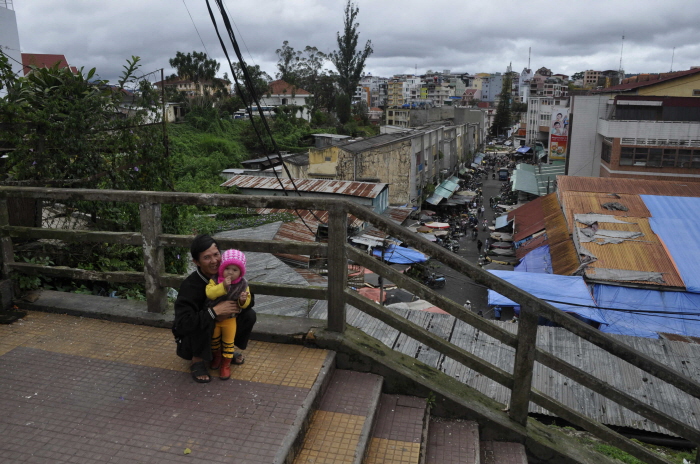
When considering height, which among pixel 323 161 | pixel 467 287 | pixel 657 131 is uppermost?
pixel 657 131

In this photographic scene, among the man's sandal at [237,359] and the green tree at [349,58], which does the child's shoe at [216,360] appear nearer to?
the man's sandal at [237,359]

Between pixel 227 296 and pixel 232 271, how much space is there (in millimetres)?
171

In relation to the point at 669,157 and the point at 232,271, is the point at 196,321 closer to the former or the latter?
the point at 232,271

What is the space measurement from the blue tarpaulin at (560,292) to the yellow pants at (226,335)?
10996 millimetres

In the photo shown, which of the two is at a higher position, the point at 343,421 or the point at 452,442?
the point at 343,421

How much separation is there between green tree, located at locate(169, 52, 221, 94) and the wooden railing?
162 ft

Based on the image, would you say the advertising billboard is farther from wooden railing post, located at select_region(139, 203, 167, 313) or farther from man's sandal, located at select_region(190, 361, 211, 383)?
man's sandal, located at select_region(190, 361, 211, 383)

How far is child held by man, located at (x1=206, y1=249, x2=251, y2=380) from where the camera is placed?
3014 millimetres

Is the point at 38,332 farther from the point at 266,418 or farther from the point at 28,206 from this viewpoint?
the point at 266,418

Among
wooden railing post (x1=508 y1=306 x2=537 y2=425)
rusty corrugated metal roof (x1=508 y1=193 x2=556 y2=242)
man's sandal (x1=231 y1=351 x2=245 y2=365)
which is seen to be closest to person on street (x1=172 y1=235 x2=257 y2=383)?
man's sandal (x1=231 y1=351 x2=245 y2=365)

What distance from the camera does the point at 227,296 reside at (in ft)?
10.1

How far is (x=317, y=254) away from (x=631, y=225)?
1714 cm

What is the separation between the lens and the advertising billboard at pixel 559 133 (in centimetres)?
4744

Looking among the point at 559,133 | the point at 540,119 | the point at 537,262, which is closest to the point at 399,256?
the point at 537,262
